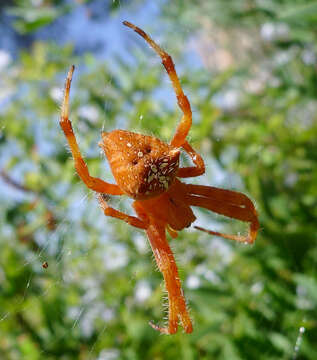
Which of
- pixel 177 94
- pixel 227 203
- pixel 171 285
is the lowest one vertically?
pixel 171 285

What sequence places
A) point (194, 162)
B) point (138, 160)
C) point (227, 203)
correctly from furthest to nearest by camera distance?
1. point (227, 203)
2. point (194, 162)
3. point (138, 160)

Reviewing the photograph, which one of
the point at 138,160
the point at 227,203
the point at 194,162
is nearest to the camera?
the point at 138,160

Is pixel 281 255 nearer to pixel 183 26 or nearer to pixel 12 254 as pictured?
pixel 12 254

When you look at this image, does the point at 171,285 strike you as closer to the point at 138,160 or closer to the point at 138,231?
the point at 138,231

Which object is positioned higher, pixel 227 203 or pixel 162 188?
pixel 162 188

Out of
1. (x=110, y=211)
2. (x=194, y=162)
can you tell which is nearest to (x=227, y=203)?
(x=194, y=162)

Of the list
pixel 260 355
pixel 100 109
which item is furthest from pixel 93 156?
pixel 260 355

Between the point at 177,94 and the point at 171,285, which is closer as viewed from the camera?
the point at 177,94
